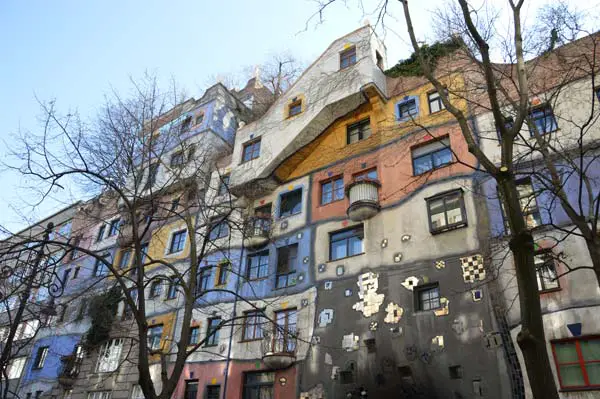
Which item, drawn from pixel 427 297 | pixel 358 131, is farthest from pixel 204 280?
pixel 427 297

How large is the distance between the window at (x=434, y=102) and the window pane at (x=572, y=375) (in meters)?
9.12

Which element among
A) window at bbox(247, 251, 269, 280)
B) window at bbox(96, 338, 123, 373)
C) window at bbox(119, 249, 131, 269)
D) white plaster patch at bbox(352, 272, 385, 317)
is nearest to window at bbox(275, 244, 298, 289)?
Result: window at bbox(247, 251, 269, 280)

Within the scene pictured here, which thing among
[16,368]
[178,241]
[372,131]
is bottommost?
[16,368]

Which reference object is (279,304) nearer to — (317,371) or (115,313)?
(317,371)

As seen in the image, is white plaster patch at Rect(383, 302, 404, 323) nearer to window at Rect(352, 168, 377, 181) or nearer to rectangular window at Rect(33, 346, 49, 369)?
window at Rect(352, 168, 377, 181)

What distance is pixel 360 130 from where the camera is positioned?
708 inches

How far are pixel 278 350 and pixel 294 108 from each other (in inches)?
417

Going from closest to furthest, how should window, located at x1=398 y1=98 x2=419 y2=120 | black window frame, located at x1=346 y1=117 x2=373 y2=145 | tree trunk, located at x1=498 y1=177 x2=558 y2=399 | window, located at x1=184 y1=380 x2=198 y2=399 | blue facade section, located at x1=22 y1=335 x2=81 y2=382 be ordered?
tree trunk, located at x1=498 y1=177 x2=558 y2=399
window, located at x1=184 y1=380 x2=198 y2=399
window, located at x1=398 y1=98 x2=419 y2=120
black window frame, located at x1=346 y1=117 x2=373 y2=145
blue facade section, located at x1=22 y1=335 x2=81 y2=382

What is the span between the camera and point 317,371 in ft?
A: 44.2

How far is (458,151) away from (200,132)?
14675 mm

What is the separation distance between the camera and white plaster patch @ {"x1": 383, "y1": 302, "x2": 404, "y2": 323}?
1275 centimetres

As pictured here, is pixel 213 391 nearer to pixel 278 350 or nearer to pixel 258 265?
pixel 278 350

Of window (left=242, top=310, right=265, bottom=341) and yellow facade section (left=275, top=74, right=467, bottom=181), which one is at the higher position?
yellow facade section (left=275, top=74, right=467, bottom=181)

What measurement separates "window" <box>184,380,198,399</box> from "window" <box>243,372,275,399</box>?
7.60 feet
